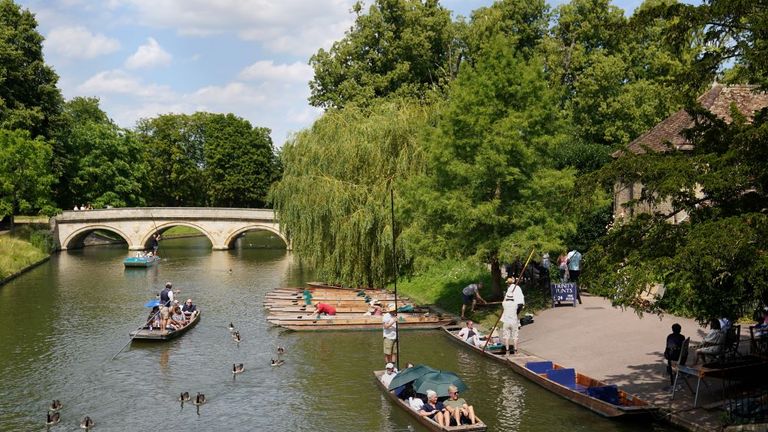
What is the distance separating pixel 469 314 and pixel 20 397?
1458 cm

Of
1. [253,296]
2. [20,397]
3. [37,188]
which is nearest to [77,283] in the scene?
[253,296]

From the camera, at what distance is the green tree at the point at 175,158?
80.3 meters

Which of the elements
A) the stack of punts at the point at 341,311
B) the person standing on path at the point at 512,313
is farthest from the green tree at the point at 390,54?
the person standing on path at the point at 512,313

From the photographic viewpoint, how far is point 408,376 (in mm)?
16469

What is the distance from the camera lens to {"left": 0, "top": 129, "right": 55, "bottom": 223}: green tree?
5081cm

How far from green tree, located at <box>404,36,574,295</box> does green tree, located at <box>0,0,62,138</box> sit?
41381mm

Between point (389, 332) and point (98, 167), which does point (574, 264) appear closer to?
point (389, 332)

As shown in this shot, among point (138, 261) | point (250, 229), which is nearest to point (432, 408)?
point (138, 261)

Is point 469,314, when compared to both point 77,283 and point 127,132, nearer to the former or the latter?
point 77,283

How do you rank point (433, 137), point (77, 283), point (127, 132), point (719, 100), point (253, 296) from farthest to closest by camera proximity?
point (127, 132) → point (77, 283) → point (253, 296) → point (719, 100) → point (433, 137)

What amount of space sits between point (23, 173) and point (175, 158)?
28.6 m

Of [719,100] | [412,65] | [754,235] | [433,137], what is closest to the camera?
[754,235]

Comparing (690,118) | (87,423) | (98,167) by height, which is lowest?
(87,423)

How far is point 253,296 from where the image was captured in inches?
1363
